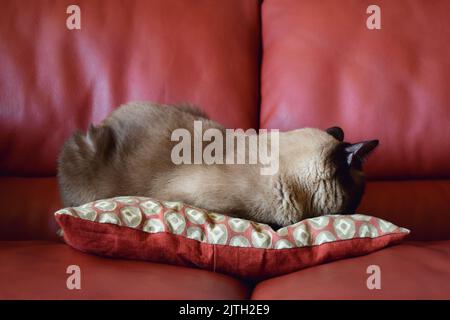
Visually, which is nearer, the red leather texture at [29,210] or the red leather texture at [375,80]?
the red leather texture at [29,210]

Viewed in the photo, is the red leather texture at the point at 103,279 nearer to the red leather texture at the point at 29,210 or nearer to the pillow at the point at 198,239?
the pillow at the point at 198,239

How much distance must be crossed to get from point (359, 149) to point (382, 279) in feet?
1.08

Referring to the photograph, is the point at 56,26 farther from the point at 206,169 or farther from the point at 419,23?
the point at 419,23

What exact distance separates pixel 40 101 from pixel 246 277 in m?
0.80

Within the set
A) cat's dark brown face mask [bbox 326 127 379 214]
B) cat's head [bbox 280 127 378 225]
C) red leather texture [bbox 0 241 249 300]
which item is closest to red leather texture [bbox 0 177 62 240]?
red leather texture [bbox 0 241 249 300]

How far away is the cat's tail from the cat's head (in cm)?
39

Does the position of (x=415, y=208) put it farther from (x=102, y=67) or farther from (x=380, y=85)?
(x=102, y=67)

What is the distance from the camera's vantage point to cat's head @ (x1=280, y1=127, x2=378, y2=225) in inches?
43.9

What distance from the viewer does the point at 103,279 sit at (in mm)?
857

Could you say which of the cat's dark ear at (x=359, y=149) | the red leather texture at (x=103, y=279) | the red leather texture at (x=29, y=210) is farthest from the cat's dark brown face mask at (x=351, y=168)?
the red leather texture at (x=29, y=210)

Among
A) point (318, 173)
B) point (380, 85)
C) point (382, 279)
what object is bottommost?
point (382, 279)

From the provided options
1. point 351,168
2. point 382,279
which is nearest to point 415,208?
point 351,168

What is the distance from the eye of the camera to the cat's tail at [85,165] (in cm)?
114

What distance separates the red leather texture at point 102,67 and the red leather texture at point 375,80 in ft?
0.39
